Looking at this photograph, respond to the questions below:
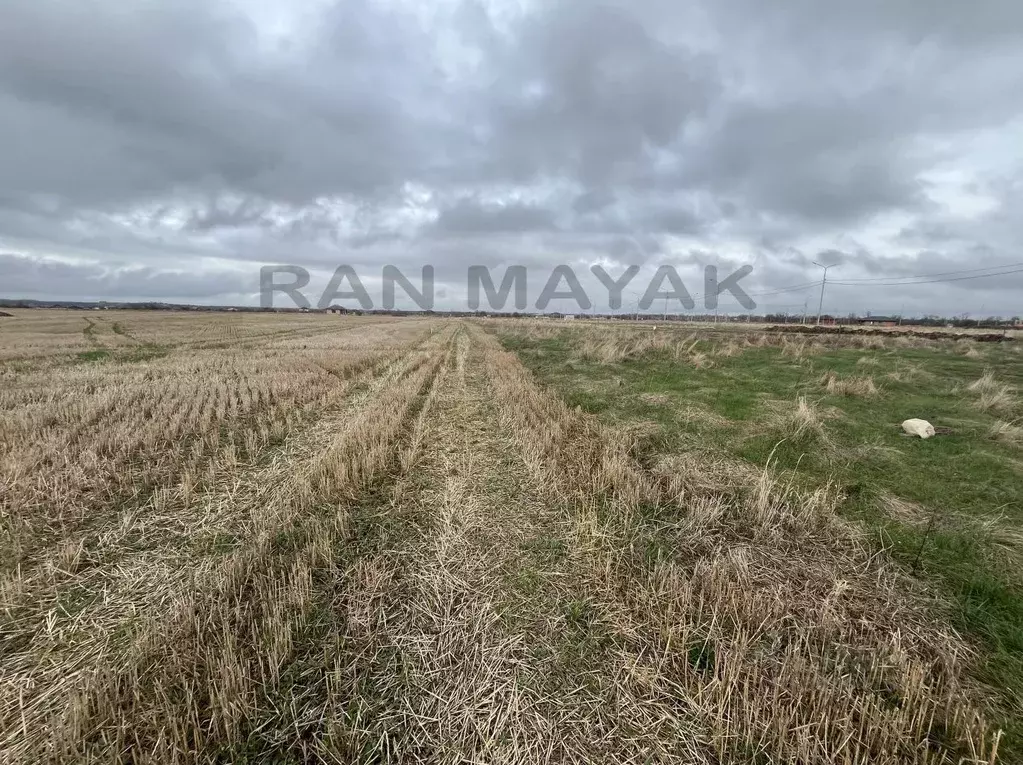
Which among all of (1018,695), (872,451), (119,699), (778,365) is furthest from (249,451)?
(778,365)

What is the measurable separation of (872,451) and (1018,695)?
261 inches

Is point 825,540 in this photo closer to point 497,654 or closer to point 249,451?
point 497,654

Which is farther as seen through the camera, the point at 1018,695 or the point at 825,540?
the point at 825,540

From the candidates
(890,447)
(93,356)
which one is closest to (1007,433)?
(890,447)

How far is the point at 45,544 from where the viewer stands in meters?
Result: 4.80

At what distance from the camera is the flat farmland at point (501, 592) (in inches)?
109

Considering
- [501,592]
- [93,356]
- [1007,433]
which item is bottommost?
[501,592]

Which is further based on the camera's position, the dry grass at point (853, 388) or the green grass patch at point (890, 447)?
the dry grass at point (853, 388)

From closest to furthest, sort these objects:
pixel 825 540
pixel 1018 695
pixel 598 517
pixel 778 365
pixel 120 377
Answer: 1. pixel 1018 695
2. pixel 825 540
3. pixel 598 517
4. pixel 120 377
5. pixel 778 365

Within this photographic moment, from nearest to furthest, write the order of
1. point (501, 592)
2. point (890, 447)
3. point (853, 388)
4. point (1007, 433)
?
point (501, 592), point (890, 447), point (1007, 433), point (853, 388)

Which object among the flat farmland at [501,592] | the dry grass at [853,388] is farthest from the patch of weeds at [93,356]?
the dry grass at [853,388]

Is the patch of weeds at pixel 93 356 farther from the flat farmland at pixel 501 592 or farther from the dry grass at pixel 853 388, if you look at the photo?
the dry grass at pixel 853 388

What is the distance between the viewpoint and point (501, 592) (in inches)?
165

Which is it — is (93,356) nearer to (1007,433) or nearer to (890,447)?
(890,447)
